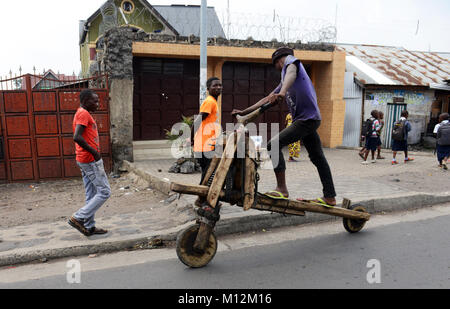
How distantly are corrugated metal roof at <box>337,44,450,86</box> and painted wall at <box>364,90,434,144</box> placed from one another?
440 mm

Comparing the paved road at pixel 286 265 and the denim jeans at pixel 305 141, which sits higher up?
the denim jeans at pixel 305 141

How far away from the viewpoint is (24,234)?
14.5 ft

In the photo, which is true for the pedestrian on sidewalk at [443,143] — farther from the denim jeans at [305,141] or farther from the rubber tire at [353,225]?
the denim jeans at [305,141]

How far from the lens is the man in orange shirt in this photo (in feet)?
14.6

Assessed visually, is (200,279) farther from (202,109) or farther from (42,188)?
(42,188)

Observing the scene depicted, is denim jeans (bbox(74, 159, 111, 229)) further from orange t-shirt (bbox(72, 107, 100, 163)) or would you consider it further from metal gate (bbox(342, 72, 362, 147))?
metal gate (bbox(342, 72, 362, 147))

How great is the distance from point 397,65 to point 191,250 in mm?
15852

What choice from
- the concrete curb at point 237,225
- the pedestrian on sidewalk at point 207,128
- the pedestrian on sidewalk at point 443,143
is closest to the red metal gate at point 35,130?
the pedestrian on sidewalk at point 207,128

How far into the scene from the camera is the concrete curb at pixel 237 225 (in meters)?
3.75

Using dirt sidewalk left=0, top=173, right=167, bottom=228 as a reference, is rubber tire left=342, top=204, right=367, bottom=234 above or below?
above

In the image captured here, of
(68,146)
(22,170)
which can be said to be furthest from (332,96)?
(22,170)

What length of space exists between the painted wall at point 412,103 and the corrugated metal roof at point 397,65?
1.44 ft

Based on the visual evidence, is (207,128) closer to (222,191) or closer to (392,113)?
(222,191)

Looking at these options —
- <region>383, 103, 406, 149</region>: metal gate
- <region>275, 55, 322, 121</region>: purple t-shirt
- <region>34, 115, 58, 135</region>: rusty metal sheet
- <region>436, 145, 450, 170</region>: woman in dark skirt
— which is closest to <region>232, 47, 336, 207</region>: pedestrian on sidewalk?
<region>275, 55, 322, 121</region>: purple t-shirt
